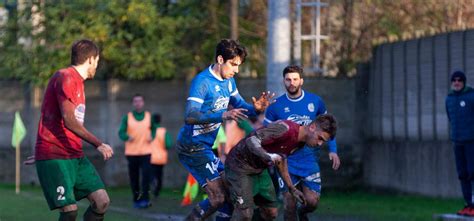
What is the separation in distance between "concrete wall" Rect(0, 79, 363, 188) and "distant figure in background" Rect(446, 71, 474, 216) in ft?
23.8

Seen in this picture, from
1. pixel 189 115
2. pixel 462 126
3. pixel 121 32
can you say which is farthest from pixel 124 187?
pixel 189 115

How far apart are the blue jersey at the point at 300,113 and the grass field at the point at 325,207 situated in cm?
276

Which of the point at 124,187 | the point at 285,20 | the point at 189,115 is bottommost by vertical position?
the point at 124,187

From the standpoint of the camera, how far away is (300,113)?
13375mm

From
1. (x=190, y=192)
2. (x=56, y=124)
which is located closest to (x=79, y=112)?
(x=56, y=124)

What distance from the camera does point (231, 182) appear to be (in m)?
11.0

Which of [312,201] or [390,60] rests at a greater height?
[390,60]

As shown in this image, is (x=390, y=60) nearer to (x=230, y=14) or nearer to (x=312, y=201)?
(x=230, y=14)

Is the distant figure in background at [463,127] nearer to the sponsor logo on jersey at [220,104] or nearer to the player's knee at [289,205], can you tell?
the player's knee at [289,205]

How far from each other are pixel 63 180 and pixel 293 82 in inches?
147

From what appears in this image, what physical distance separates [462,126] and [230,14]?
7.73 metres

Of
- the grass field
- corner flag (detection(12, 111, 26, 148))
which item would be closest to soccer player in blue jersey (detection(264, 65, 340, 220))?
the grass field

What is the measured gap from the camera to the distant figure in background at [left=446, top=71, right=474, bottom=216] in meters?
16.9

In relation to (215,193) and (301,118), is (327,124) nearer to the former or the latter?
(215,193)
